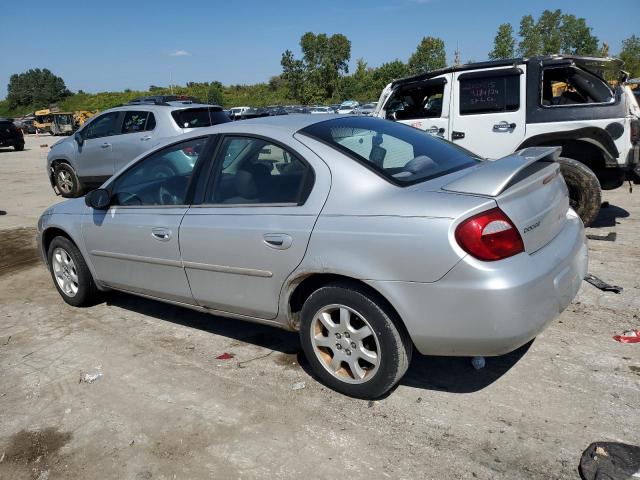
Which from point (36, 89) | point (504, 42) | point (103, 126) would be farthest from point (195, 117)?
point (36, 89)

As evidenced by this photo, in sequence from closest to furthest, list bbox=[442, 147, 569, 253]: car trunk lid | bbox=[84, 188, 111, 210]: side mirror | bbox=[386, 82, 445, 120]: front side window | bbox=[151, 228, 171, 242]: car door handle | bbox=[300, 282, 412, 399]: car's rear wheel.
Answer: bbox=[442, 147, 569, 253]: car trunk lid
bbox=[300, 282, 412, 399]: car's rear wheel
bbox=[151, 228, 171, 242]: car door handle
bbox=[84, 188, 111, 210]: side mirror
bbox=[386, 82, 445, 120]: front side window

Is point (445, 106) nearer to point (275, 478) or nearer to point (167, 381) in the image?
point (167, 381)

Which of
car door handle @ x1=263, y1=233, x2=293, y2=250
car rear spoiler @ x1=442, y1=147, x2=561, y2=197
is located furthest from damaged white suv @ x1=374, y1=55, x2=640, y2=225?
car door handle @ x1=263, y1=233, x2=293, y2=250

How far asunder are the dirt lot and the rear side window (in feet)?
9.69

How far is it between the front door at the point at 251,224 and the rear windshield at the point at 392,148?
24 cm

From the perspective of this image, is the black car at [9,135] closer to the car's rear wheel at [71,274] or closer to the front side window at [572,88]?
the car's rear wheel at [71,274]

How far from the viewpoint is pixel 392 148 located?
11.1 ft

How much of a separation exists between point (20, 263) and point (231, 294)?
4.29 metres

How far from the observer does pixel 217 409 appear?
3.05 meters

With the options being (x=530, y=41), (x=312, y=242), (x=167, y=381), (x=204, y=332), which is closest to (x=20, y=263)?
(x=204, y=332)

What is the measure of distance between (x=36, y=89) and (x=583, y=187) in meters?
94.7

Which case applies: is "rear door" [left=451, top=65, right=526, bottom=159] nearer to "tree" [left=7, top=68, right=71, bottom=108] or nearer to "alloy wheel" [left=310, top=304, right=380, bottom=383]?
"alloy wheel" [left=310, top=304, right=380, bottom=383]

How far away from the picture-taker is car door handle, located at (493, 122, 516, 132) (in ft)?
21.1

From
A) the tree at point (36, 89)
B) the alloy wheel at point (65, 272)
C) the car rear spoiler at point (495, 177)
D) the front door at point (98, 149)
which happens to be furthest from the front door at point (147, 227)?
the tree at point (36, 89)
